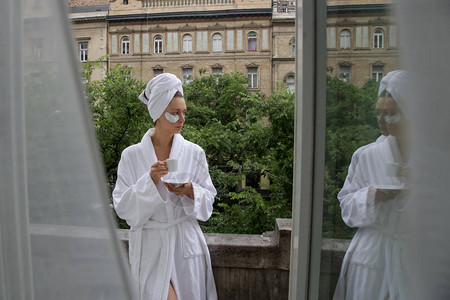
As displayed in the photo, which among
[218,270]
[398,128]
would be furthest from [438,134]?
[218,270]

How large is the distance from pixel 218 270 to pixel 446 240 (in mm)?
1778

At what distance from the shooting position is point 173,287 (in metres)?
1.37

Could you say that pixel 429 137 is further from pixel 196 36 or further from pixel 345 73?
pixel 196 36

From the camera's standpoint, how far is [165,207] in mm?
1427

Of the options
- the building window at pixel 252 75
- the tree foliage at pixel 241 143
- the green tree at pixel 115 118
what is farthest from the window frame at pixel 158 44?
the green tree at pixel 115 118

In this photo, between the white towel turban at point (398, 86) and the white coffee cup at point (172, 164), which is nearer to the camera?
the white towel turban at point (398, 86)

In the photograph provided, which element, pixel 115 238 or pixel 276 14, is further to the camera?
pixel 276 14

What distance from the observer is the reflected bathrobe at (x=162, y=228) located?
53.9 inches

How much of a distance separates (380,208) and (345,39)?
20 centimetres

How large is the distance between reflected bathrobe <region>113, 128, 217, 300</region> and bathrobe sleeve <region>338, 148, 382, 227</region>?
1015mm

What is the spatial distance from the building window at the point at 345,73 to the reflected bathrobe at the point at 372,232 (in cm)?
10

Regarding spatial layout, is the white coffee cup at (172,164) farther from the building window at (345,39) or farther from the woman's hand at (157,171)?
the building window at (345,39)

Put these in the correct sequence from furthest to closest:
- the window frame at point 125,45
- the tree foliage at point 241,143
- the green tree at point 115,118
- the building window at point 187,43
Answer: the building window at point 187,43, the window frame at point 125,45, the green tree at point 115,118, the tree foliage at point 241,143

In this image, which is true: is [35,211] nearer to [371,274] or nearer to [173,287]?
[371,274]
